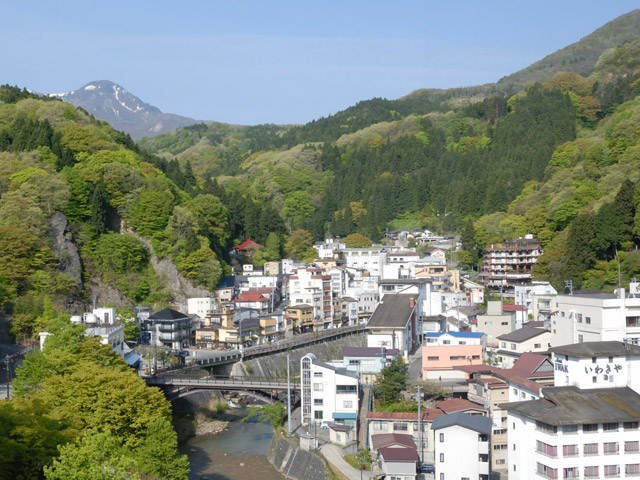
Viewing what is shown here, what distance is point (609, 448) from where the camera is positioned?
1670 centimetres

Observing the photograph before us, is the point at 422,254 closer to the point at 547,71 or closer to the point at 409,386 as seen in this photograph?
the point at 409,386

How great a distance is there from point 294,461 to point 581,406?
921 cm

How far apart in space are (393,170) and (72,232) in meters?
36.1

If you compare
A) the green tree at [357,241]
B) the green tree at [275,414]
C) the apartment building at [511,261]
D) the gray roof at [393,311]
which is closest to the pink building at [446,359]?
the gray roof at [393,311]

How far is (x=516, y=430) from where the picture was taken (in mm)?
17734

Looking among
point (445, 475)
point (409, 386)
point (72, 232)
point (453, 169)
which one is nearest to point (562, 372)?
point (445, 475)

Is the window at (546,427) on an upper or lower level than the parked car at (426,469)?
upper

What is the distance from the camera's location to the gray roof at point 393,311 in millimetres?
33938

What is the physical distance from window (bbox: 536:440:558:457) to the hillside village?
0.12ft

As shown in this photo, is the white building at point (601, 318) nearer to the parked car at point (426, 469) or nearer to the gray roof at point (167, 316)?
the parked car at point (426, 469)

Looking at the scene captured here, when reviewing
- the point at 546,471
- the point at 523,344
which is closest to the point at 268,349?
the point at 523,344

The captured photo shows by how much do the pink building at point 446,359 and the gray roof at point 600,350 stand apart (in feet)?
30.2

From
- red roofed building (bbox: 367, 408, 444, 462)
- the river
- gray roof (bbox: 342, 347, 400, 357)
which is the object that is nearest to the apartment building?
gray roof (bbox: 342, 347, 400, 357)

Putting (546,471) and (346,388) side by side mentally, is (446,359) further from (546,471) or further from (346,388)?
(546,471)
